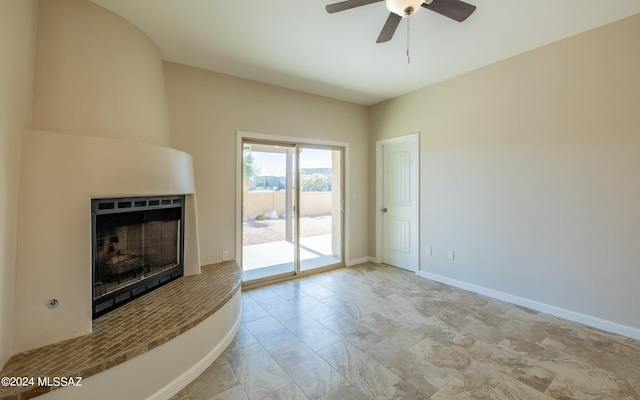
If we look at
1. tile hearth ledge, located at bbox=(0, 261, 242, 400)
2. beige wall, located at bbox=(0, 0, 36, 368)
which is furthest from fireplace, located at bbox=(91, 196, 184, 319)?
beige wall, located at bbox=(0, 0, 36, 368)

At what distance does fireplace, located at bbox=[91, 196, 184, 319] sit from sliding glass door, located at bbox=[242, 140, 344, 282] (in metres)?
1.06

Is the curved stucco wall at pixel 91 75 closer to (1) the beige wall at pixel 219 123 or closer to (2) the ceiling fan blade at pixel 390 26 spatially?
(1) the beige wall at pixel 219 123

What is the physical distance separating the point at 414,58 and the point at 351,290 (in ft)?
9.90

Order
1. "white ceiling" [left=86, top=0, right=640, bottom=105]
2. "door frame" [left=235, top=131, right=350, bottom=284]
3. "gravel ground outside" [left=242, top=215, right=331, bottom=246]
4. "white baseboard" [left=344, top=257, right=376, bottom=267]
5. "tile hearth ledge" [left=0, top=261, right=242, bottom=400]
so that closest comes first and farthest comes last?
1. "tile hearth ledge" [left=0, top=261, right=242, bottom=400]
2. "white ceiling" [left=86, top=0, right=640, bottom=105]
3. "door frame" [left=235, top=131, right=350, bottom=284]
4. "gravel ground outside" [left=242, top=215, right=331, bottom=246]
5. "white baseboard" [left=344, top=257, right=376, bottom=267]

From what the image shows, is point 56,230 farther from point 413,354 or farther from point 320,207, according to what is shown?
point 320,207

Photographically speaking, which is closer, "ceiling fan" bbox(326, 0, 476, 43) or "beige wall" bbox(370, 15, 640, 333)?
"ceiling fan" bbox(326, 0, 476, 43)

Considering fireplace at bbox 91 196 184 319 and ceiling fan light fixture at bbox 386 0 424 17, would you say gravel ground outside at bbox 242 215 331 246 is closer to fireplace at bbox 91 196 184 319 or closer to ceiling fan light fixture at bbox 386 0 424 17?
fireplace at bbox 91 196 184 319

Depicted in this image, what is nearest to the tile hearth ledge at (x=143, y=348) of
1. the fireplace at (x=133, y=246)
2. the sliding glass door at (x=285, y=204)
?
the fireplace at (x=133, y=246)

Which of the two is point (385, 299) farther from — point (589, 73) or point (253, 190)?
point (589, 73)

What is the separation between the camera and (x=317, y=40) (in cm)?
272

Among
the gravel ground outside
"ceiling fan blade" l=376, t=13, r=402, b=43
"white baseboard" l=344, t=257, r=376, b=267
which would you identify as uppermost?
"ceiling fan blade" l=376, t=13, r=402, b=43

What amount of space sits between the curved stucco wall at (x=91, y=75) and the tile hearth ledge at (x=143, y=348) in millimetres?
1443

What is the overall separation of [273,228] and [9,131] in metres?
2.85

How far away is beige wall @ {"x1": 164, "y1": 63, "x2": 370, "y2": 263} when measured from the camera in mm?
3189
